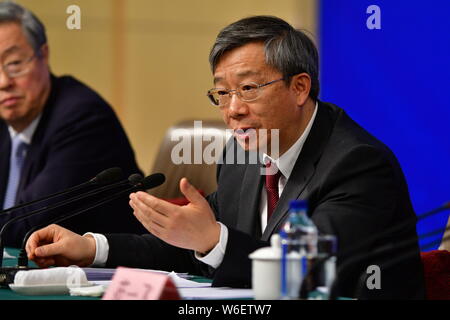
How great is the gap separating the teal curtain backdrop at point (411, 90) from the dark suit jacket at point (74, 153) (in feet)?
4.49

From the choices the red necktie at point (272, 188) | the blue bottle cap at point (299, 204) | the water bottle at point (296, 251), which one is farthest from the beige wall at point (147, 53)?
the blue bottle cap at point (299, 204)

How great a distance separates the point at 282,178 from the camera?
2.66 metres

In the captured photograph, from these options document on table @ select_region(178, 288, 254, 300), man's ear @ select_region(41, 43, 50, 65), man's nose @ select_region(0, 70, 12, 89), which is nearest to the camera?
document on table @ select_region(178, 288, 254, 300)

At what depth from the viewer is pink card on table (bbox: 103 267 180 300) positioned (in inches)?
65.8

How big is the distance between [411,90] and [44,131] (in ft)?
6.14

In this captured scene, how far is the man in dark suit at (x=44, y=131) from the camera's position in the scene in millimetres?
4008

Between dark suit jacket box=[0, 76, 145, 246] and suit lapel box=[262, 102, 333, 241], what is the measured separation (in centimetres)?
161

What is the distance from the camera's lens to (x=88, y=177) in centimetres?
403

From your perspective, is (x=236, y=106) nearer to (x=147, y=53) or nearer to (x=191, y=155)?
(x=191, y=155)

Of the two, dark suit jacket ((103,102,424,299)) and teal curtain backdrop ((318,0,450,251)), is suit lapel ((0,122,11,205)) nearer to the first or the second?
dark suit jacket ((103,102,424,299))

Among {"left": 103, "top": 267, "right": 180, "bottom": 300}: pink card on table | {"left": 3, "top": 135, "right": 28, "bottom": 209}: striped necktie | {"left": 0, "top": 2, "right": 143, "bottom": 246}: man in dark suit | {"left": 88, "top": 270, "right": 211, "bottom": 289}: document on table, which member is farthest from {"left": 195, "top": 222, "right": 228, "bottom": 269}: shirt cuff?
{"left": 3, "top": 135, "right": 28, "bottom": 209}: striped necktie

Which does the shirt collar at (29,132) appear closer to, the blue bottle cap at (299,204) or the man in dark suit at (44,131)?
the man in dark suit at (44,131)

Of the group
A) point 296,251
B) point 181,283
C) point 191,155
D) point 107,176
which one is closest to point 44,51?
point 191,155
